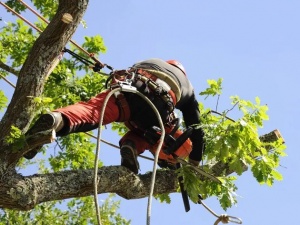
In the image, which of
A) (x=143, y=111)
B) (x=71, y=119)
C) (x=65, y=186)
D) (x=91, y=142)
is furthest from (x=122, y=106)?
(x=91, y=142)

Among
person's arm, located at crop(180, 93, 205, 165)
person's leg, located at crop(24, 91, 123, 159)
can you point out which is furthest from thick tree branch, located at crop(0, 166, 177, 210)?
person's arm, located at crop(180, 93, 205, 165)

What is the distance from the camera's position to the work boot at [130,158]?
18.1 ft

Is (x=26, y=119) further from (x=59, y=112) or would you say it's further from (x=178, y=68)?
(x=178, y=68)

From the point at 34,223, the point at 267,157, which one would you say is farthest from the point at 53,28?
the point at 34,223

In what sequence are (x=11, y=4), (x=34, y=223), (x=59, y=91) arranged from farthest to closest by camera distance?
1. (x=34, y=223)
2. (x=11, y=4)
3. (x=59, y=91)

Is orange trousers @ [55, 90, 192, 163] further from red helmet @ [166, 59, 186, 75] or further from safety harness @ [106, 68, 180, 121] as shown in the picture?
red helmet @ [166, 59, 186, 75]

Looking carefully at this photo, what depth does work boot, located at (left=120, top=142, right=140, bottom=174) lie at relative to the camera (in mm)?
5521

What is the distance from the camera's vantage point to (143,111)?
17.7 feet

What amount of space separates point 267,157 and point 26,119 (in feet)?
6.71

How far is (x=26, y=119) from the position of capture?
5.04 m

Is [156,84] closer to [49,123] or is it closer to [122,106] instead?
[122,106]

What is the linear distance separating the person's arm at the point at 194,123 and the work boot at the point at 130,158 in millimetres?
701

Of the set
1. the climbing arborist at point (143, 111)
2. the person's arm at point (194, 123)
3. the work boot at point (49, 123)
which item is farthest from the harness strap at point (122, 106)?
the person's arm at point (194, 123)

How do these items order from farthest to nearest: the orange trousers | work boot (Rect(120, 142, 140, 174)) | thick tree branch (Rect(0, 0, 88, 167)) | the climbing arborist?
work boot (Rect(120, 142, 140, 174)) → thick tree branch (Rect(0, 0, 88, 167)) → the climbing arborist → the orange trousers
